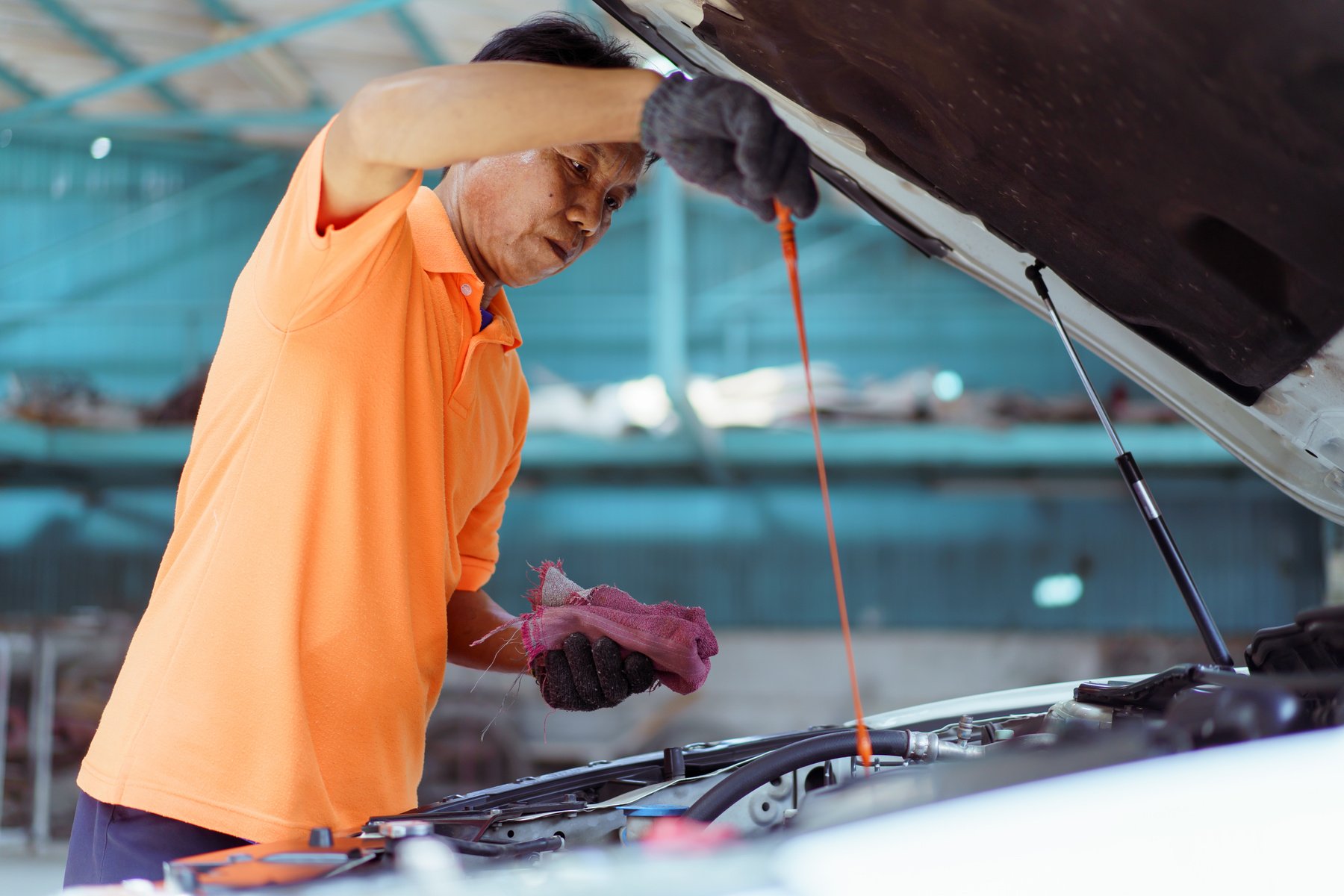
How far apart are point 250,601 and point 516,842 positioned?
0.42 meters

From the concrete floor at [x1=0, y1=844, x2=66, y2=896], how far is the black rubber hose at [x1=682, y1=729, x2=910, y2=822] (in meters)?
4.23

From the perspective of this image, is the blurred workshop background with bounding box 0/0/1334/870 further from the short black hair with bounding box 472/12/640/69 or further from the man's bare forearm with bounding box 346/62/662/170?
the man's bare forearm with bounding box 346/62/662/170

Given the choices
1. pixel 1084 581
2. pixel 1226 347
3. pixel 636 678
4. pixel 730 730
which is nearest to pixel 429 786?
pixel 730 730

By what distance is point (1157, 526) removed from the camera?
5.17ft

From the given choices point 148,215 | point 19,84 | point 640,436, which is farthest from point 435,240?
point 148,215

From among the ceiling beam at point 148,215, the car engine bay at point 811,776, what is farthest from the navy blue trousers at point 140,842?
the ceiling beam at point 148,215

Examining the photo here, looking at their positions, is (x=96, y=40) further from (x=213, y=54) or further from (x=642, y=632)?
(x=642, y=632)

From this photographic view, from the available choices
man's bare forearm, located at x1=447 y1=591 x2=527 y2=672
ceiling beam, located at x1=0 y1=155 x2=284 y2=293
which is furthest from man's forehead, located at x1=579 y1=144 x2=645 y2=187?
ceiling beam, located at x1=0 y1=155 x2=284 y2=293

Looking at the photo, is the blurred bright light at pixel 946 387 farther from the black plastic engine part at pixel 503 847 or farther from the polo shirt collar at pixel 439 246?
the black plastic engine part at pixel 503 847

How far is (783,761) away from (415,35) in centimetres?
571

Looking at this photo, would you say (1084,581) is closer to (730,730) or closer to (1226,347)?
(730,730)

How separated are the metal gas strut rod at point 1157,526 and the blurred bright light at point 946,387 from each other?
16.4 ft

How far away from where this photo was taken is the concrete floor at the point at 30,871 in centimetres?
488

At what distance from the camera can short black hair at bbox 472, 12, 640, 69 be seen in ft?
5.12
